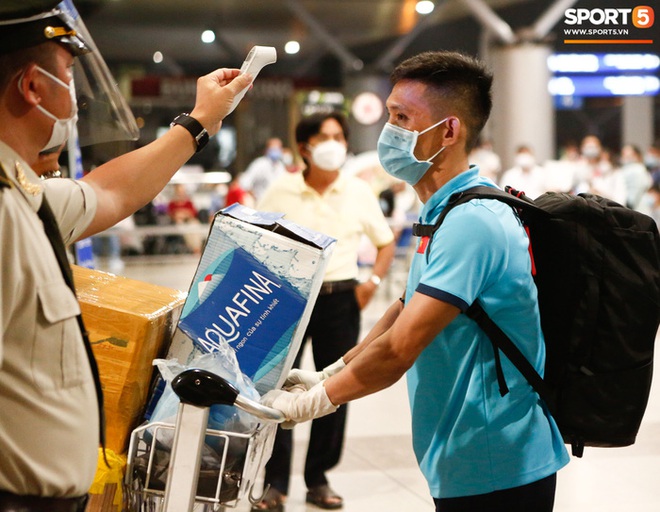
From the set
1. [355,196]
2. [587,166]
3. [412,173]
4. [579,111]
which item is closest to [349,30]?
[579,111]

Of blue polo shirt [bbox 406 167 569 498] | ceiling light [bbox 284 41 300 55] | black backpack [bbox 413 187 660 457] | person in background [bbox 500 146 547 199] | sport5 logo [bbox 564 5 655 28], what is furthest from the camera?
ceiling light [bbox 284 41 300 55]

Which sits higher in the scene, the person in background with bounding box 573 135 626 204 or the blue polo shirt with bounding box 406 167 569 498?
the person in background with bounding box 573 135 626 204

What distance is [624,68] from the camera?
12.1ft

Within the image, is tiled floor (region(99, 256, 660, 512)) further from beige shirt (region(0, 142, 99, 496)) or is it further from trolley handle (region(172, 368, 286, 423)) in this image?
beige shirt (region(0, 142, 99, 496))

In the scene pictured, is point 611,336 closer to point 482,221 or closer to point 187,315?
point 482,221

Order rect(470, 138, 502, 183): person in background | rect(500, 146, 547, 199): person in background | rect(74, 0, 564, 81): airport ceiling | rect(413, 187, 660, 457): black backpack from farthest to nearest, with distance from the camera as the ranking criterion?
rect(74, 0, 564, 81): airport ceiling, rect(470, 138, 502, 183): person in background, rect(500, 146, 547, 199): person in background, rect(413, 187, 660, 457): black backpack

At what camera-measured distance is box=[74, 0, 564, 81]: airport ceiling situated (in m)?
21.8

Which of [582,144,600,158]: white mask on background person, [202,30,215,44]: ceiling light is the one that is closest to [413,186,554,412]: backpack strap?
[582,144,600,158]: white mask on background person

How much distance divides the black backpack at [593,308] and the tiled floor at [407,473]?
2233 mm

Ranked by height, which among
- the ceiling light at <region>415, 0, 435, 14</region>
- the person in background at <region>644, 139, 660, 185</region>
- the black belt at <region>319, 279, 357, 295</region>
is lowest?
the black belt at <region>319, 279, 357, 295</region>

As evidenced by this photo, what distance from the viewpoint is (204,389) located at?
1895 millimetres

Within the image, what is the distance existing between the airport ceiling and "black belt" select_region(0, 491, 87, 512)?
658 inches

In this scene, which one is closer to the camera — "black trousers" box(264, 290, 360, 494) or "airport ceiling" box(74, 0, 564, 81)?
"black trousers" box(264, 290, 360, 494)

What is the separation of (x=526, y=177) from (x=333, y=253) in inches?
357
